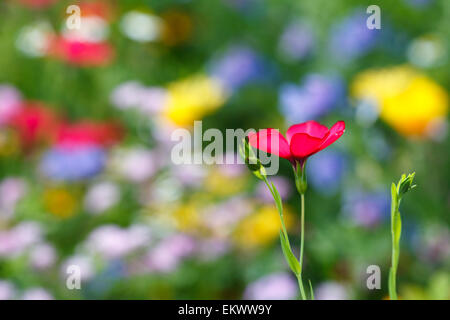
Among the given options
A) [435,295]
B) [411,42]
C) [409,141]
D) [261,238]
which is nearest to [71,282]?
[261,238]

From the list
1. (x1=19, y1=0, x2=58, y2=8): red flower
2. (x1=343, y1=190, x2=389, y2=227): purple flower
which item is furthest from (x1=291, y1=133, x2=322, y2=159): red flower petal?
(x1=19, y1=0, x2=58, y2=8): red flower

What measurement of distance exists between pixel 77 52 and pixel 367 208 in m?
0.60

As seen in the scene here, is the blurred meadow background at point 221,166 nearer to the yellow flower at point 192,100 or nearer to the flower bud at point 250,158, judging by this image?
the yellow flower at point 192,100

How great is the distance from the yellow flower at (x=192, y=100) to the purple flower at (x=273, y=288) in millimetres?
343

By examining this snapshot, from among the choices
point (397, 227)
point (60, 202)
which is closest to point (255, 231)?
point (60, 202)

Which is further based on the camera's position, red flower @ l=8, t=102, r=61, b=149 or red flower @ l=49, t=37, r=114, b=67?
red flower @ l=49, t=37, r=114, b=67

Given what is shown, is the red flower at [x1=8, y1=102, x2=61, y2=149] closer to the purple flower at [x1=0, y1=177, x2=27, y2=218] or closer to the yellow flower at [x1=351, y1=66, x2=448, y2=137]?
the purple flower at [x1=0, y1=177, x2=27, y2=218]

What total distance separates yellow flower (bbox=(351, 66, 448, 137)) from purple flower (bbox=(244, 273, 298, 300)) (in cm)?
26

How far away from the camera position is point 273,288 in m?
0.70

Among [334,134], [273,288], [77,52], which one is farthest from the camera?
[77,52]

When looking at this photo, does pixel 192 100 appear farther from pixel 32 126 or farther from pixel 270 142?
pixel 270 142

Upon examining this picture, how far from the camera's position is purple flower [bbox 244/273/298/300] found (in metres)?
0.69

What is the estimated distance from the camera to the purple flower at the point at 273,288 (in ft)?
2.26

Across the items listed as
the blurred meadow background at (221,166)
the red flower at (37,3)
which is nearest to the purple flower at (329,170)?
the blurred meadow background at (221,166)
